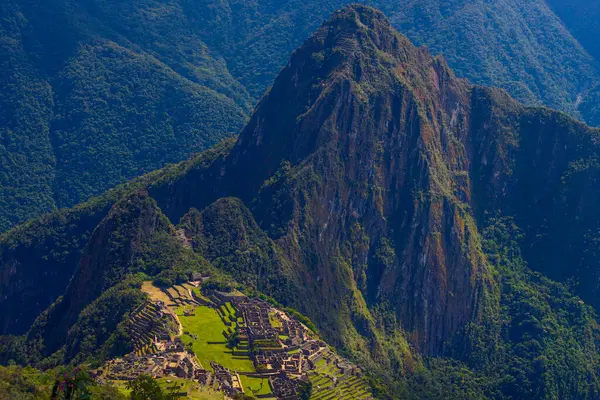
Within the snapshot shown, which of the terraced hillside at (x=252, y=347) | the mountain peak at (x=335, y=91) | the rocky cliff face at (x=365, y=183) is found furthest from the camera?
the mountain peak at (x=335, y=91)

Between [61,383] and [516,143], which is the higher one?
[516,143]

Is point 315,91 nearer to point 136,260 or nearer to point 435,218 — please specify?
point 435,218

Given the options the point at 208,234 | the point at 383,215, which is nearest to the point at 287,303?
the point at 208,234

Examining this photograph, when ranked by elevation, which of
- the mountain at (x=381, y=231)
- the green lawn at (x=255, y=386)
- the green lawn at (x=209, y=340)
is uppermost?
the mountain at (x=381, y=231)

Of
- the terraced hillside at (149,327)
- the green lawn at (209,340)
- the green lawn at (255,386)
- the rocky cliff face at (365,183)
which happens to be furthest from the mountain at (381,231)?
the green lawn at (255,386)

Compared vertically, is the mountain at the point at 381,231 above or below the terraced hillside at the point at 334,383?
above

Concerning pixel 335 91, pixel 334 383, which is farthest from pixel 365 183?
pixel 334 383

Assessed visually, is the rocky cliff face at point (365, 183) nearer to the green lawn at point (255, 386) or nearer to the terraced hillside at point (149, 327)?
the terraced hillside at point (149, 327)
